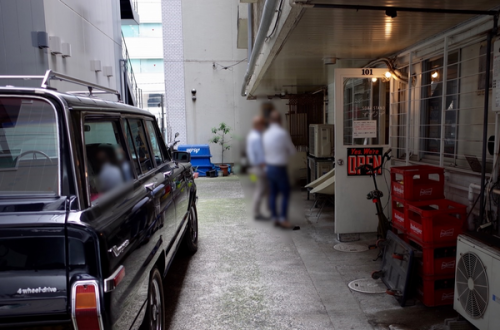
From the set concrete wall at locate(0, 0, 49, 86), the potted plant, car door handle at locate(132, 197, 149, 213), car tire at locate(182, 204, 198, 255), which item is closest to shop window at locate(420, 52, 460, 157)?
car tire at locate(182, 204, 198, 255)

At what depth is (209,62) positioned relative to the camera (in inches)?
52.0

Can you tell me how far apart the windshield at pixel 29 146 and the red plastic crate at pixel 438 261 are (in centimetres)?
302

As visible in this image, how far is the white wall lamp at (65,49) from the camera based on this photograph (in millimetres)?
5359

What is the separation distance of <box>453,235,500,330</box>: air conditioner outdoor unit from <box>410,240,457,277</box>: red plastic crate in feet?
0.89

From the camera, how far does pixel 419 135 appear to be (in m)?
4.63

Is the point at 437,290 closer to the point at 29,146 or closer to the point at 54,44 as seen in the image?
the point at 29,146

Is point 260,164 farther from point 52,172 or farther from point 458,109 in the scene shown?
point 458,109

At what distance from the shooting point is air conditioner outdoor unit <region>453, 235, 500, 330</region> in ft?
8.32

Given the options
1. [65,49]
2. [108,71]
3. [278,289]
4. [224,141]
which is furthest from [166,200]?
[108,71]

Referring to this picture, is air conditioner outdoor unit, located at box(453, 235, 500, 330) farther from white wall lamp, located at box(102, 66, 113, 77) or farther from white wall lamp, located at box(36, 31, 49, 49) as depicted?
white wall lamp, located at box(102, 66, 113, 77)

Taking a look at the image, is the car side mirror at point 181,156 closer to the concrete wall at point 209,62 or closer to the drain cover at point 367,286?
the drain cover at point 367,286

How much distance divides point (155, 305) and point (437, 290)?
2475 mm

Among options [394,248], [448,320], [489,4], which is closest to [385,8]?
[489,4]

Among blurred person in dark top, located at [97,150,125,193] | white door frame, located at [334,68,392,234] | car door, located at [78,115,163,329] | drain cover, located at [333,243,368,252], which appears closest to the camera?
blurred person in dark top, located at [97,150,125,193]
